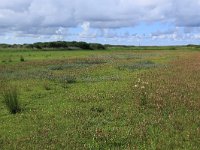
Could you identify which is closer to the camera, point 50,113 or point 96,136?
point 96,136

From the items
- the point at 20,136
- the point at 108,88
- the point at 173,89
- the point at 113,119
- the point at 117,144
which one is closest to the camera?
the point at 117,144

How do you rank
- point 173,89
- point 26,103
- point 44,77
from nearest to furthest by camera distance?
point 26,103 < point 173,89 < point 44,77

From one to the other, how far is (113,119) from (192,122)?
2738mm

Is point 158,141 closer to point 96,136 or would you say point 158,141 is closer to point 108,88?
point 96,136

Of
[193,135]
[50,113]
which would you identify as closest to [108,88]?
[50,113]

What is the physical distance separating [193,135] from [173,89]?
32.5ft

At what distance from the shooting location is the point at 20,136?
12.8 m

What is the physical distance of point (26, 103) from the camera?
1938 centimetres

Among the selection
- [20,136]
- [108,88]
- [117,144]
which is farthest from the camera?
[108,88]

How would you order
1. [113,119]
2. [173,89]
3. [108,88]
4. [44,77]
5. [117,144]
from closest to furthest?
[117,144]
[113,119]
[173,89]
[108,88]
[44,77]

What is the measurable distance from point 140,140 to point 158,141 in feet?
1.65

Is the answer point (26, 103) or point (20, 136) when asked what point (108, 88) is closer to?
point (26, 103)

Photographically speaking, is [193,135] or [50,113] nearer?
[193,135]

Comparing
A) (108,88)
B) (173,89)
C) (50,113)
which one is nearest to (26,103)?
(50,113)
